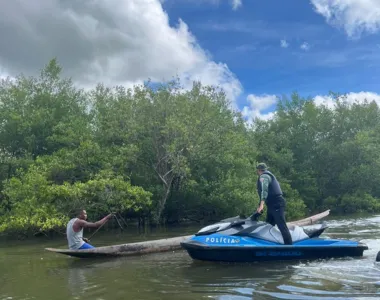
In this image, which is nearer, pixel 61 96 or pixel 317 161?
pixel 61 96

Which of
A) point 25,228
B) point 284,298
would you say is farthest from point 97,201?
point 284,298

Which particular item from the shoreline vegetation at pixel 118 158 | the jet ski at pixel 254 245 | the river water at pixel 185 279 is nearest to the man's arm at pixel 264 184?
the jet ski at pixel 254 245

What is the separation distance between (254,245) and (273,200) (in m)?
1.10

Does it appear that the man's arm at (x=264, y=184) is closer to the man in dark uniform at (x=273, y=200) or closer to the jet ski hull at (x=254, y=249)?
the man in dark uniform at (x=273, y=200)

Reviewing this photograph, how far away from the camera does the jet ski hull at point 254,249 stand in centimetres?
828

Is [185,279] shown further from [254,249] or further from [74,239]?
[74,239]

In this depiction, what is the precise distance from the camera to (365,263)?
8133 mm

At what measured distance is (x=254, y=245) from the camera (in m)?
8.31

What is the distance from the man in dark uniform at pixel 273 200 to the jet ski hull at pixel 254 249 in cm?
29

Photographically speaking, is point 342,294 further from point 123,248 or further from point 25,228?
point 25,228

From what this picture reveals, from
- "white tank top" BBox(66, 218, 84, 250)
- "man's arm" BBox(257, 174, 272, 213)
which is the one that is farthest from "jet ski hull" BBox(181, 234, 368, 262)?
"white tank top" BBox(66, 218, 84, 250)

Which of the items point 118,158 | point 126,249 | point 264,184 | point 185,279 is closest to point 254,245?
point 264,184

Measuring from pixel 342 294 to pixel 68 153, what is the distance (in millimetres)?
16777

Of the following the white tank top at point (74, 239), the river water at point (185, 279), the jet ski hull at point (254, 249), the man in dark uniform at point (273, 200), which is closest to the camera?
the river water at point (185, 279)
